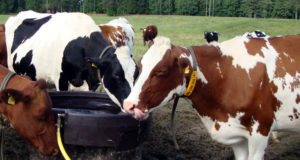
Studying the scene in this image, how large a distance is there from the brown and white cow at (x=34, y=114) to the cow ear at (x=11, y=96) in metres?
0.03

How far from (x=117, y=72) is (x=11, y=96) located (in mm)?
1745

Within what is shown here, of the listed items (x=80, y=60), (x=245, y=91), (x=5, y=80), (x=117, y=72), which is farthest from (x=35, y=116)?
(x=80, y=60)

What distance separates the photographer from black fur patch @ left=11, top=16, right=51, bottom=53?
20.7ft

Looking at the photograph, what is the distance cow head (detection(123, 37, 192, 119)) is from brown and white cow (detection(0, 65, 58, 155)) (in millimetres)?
Result: 764

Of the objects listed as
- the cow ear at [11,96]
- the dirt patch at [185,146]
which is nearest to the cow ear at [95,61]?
the dirt patch at [185,146]

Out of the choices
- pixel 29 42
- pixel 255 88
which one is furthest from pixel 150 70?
pixel 29 42

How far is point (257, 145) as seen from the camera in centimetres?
365

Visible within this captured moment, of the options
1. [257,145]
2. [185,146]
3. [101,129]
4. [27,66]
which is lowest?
[185,146]

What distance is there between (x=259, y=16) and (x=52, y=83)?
6407 centimetres

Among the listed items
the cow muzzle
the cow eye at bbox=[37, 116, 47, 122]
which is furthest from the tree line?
the cow muzzle

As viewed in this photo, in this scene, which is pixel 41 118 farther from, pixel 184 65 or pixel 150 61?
pixel 184 65

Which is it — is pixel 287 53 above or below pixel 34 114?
above

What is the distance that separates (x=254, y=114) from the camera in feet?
11.9

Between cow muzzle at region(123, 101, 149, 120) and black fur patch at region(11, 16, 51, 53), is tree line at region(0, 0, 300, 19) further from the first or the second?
cow muzzle at region(123, 101, 149, 120)
